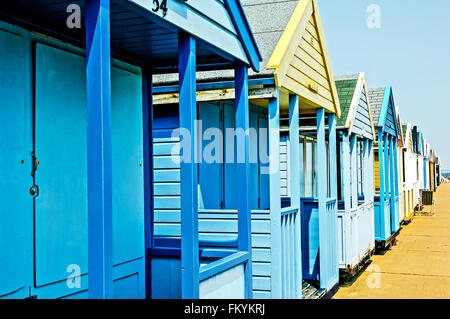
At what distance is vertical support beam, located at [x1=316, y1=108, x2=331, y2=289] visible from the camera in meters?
7.89

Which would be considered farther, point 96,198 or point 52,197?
point 52,197

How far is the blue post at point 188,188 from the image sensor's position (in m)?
3.61

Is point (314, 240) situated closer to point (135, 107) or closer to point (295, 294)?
point (295, 294)

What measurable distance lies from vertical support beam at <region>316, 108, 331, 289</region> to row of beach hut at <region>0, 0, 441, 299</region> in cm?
3

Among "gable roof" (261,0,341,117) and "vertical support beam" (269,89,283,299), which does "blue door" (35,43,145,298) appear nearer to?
"vertical support beam" (269,89,283,299)

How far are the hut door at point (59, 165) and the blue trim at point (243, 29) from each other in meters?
1.37

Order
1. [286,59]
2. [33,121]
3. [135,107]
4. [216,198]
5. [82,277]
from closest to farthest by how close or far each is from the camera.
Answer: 1. [33,121]
2. [82,277]
3. [135,107]
4. [286,59]
5. [216,198]

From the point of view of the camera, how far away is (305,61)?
7316 mm

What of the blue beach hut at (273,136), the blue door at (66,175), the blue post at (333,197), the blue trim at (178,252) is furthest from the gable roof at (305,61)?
the blue door at (66,175)

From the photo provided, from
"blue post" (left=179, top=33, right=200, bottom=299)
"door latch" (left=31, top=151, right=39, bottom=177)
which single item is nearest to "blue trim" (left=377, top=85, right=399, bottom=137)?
"blue post" (left=179, top=33, right=200, bottom=299)

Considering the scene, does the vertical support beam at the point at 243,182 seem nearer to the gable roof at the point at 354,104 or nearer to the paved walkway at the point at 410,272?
the paved walkway at the point at 410,272

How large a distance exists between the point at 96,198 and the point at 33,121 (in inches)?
45.6

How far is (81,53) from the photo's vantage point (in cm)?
407
